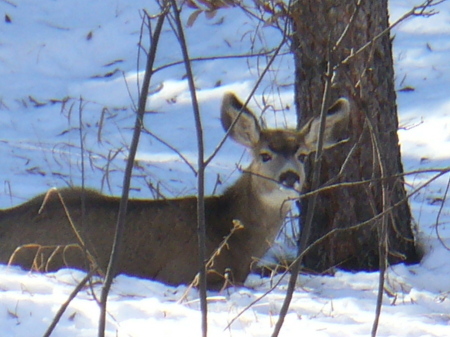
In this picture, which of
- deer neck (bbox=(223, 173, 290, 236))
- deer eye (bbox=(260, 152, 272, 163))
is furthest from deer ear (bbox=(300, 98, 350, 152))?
deer neck (bbox=(223, 173, 290, 236))

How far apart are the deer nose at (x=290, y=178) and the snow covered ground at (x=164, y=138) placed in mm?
414

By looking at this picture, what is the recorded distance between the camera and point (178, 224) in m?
6.13

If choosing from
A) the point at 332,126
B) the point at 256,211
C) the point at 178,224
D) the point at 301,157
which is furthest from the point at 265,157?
the point at 178,224

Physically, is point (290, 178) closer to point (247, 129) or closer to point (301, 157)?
point (301, 157)

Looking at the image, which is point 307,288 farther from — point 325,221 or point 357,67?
point 357,67

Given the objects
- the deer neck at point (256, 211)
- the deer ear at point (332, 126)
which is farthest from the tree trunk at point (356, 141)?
the deer neck at point (256, 211)

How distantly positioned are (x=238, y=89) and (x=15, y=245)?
4.55 m

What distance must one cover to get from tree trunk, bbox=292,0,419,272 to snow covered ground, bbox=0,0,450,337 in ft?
0.98

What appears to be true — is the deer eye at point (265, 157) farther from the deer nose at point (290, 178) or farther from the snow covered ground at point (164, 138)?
the deer nose at point (290, 178)

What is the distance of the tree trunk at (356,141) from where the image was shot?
18.9ft

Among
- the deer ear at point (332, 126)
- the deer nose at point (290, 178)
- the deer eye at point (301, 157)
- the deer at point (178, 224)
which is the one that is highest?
the deer ear at point (332, 126)

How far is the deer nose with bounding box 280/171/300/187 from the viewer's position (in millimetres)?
5734

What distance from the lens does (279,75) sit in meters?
10.3

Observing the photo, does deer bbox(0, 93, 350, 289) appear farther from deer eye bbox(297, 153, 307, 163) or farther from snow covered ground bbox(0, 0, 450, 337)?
snow covered ground bbox(0, 0, 450, 337)
